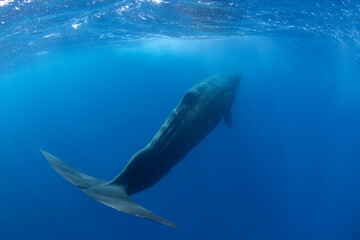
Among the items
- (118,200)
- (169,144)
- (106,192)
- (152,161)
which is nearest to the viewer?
(118,200)

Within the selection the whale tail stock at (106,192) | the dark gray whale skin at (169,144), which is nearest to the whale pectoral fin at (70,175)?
the whale tail stock at (106,192)

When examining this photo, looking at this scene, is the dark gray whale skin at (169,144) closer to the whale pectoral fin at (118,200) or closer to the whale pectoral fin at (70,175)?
the whale pectoral fin at (118,200)

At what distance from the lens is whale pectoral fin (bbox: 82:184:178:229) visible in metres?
4.21

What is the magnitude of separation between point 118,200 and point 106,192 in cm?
47

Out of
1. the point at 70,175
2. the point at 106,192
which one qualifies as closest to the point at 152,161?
the point at 106,192

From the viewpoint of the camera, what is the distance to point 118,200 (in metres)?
4.89

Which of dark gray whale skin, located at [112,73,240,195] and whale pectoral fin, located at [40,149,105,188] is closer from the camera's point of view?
whale pectoral fin, located at [40,149,105,188]

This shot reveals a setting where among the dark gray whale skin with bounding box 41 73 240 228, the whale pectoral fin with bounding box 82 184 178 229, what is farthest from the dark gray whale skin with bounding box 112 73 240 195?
the whale pectoral fin with bounding box 82 184 178 229

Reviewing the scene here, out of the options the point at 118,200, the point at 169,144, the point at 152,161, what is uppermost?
the point at 169,144

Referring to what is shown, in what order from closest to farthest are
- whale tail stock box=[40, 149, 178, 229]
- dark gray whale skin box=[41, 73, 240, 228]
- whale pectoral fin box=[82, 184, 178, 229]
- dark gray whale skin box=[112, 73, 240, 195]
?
whale pectoral fin box=[82, 184, 178, 229]
whale tail stock box=[40, 149, 178, 229]
dark gray whale skin box=[41, 73, 240, 228]
dark gray whale skin box=[112, 73, 240, 195]

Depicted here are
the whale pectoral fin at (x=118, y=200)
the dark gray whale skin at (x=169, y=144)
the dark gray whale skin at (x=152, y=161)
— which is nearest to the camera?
the whale pectoral fin at (x=118, y=200)

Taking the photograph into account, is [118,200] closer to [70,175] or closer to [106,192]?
[106,192]

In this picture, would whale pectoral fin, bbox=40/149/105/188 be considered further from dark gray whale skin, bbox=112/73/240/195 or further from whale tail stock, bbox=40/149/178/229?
dark gray whale skin, bbox=112/73/240/195

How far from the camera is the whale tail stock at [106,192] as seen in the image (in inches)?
171
